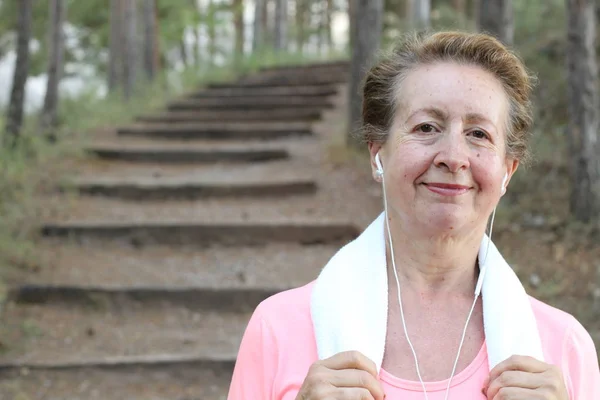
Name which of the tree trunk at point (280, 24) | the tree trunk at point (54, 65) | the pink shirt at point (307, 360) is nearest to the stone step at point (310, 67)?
the tree trunk at point (280, 24)

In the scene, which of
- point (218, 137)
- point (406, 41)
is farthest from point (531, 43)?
point (406, 41)

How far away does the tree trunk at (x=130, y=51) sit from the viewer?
1220 centimetres

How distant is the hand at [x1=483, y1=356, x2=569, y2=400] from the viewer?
1684 millimetres

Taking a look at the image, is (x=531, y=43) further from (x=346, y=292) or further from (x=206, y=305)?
(x=346, y=292)

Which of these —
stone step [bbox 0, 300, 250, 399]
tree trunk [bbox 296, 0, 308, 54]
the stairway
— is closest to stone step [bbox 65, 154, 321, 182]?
the stairway

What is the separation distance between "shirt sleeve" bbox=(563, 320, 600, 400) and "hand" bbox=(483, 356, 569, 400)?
0.12 m

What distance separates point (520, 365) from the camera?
5.69ft

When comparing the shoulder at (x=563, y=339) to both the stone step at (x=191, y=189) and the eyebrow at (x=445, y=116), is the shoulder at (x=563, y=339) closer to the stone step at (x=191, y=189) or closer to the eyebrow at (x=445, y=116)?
the eyebrow at (x=445, y=116)

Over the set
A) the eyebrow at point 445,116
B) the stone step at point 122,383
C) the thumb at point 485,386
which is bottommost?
the stone step at point 122,383

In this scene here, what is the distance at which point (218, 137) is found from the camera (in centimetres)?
959

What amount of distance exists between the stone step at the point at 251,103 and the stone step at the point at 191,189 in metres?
3.73

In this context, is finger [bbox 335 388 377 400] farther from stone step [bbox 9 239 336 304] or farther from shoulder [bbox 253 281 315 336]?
stone step [bbox 9 239 336 304]

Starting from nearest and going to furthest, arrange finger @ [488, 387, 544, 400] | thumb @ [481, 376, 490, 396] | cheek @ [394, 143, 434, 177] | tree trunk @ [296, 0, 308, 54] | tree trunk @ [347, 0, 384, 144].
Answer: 1. finger @ [488, 387, 544, 400]
2. thumb @ [481, 376, 490, 396]
3. cheek @ [394, 143, 434, 177]
4. tree trunk @ [347, 0, 384, 144]
5. tree trunk @ [296, 0, 308, 54]

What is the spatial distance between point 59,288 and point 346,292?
4.10 metres
